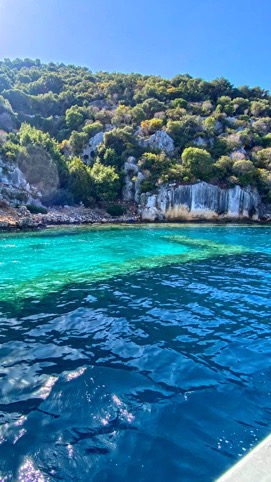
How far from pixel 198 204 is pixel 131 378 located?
42164 millimetres

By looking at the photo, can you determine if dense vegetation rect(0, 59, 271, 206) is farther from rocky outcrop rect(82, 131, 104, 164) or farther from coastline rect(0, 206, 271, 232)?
coastline rect(0, 206, 271, 232)

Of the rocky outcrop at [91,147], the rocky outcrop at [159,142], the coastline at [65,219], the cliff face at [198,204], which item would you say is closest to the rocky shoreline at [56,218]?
the coastline at [65,219]

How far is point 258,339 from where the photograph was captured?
6.82 metres

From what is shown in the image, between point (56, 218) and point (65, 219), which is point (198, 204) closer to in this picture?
point (65, 219)

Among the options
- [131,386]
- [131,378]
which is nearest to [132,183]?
[131,378]

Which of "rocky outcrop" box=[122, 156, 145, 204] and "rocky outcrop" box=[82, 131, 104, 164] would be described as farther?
"rocky outcrop" box=[82, 131, 104, 164]

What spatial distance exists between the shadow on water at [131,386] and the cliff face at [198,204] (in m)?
36.4

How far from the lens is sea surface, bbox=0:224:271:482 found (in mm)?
3582

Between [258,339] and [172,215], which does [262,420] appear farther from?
[172,215]

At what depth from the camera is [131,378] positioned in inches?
206

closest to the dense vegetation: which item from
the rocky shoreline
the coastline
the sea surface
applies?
the rocky shoreline

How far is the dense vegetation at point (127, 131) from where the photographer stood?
44.8m

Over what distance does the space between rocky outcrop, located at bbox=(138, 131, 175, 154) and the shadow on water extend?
165 feet

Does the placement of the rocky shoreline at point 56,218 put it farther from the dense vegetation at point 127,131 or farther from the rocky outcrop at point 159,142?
the rocky outcrop at point 159,142
